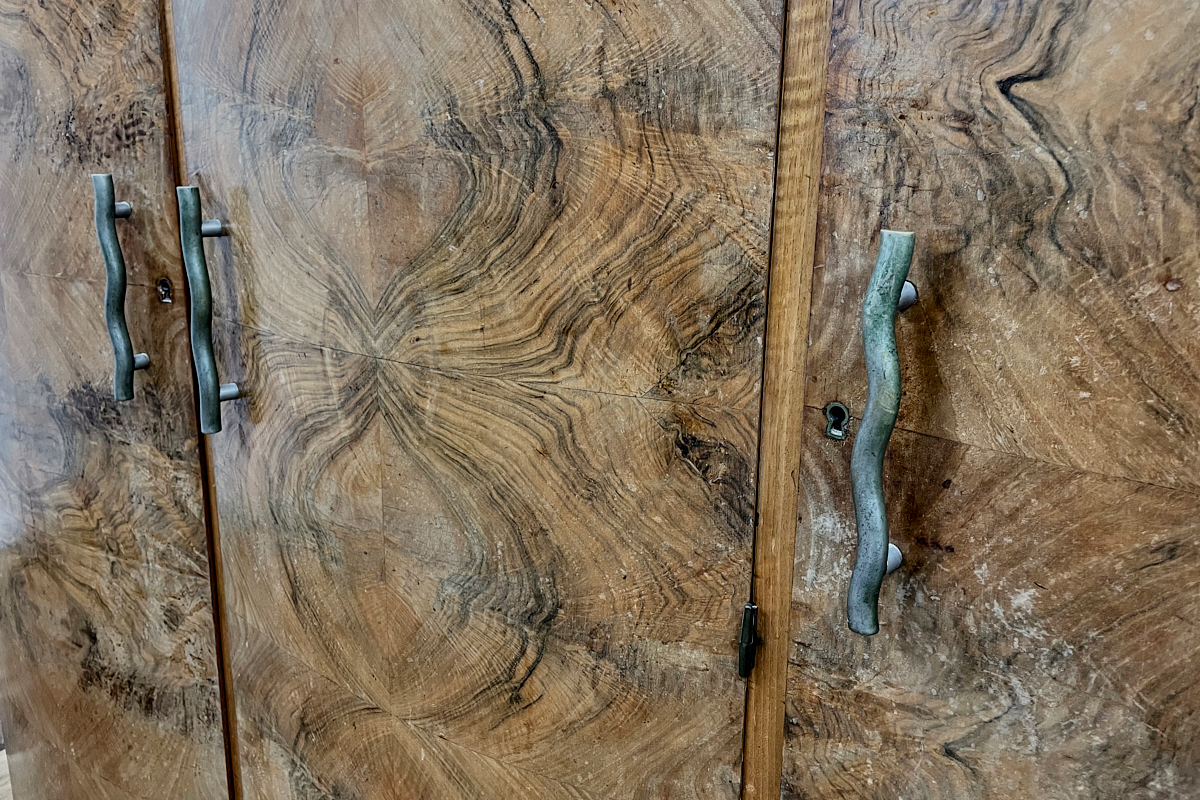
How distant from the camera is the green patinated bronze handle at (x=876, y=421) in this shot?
454mm

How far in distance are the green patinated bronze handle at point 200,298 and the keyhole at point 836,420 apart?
514mm

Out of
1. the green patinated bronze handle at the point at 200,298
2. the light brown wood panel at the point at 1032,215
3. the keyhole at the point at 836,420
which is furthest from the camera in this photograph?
the green patinated bronze handle at the point at 200,298

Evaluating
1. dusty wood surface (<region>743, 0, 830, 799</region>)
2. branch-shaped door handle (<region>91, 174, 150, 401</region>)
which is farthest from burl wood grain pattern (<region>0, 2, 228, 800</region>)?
dusty wood surface (<region>743, 0, 830, 799</region>)

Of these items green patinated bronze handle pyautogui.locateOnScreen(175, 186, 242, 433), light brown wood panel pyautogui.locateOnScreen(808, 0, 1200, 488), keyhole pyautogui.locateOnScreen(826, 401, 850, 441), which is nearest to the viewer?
light brown wood panel pyautogui.locateOnScreen(808, 0, 1200, 488)

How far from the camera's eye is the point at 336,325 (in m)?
0.72

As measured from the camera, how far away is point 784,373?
54 cm

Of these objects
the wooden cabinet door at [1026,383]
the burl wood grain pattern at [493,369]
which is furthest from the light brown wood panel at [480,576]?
the wooden cabinet door at [1026,383]

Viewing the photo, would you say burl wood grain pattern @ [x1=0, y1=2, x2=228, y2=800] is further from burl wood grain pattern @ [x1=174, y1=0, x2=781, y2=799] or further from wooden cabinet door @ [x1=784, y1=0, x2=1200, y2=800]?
wooden cabinet door @ [x1=784, y1=0, x2=1200, y2=800]

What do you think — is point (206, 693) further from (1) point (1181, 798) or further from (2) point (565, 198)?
(1) point (1181, 798)

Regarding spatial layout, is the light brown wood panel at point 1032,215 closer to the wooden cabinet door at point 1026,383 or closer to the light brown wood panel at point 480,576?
the wooden cabinet door at point 1026,383

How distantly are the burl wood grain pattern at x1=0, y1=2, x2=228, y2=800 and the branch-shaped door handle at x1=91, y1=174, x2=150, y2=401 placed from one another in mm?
36

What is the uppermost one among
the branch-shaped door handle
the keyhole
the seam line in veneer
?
the branch-shaped door handle

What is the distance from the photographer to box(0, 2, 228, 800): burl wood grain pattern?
2.59 ft

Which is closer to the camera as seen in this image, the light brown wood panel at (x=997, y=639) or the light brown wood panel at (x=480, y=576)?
the light brown wood panel at (x=997, y=639)
